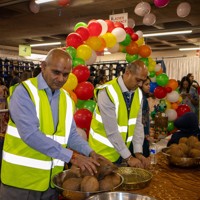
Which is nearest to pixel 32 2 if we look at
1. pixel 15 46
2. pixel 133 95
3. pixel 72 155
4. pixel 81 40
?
pixel 81 40

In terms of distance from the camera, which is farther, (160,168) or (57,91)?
(160,168)

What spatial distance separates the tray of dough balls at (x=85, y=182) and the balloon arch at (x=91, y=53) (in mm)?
2552

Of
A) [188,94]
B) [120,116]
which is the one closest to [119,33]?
[120,116]

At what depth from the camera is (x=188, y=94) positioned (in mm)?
7188

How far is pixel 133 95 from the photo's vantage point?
8.60ft

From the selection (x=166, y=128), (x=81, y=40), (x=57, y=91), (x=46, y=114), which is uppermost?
(x=81, y=40)

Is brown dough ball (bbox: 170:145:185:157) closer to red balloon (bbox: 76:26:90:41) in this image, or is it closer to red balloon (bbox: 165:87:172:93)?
red balloon (bbox: 76:26:90:41)

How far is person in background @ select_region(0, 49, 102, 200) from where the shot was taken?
1651 mm

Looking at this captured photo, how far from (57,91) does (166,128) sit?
14.5 feet

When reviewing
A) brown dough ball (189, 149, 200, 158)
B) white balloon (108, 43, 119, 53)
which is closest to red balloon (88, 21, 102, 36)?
white balloon (108, 43, 119, 53)

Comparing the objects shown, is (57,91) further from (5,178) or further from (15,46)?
(15,46)

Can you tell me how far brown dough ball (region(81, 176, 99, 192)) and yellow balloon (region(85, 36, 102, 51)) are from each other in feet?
11.1

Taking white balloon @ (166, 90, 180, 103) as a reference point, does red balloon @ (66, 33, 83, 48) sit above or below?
above

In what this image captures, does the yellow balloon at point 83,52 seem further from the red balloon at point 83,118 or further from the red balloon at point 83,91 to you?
the red balloon at point 83,118
